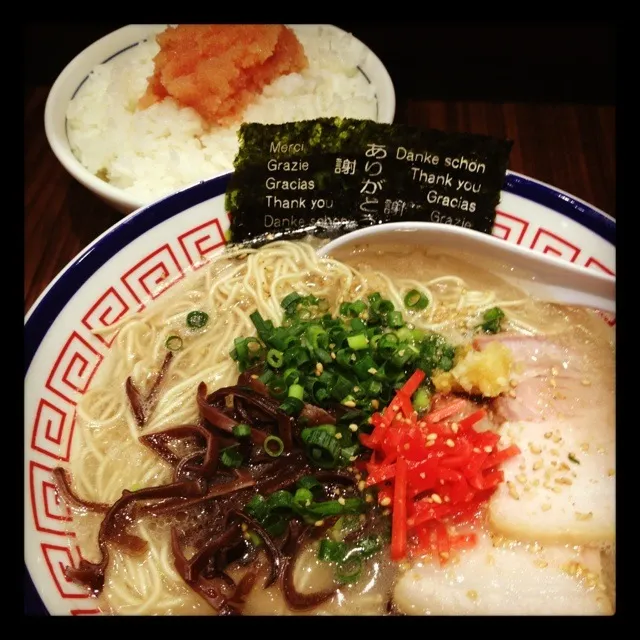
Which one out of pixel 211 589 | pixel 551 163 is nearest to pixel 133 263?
pixel 211 589

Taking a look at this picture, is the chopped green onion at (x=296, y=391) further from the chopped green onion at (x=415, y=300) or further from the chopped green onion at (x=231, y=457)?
the chopped green onion at (x=415, y=300)

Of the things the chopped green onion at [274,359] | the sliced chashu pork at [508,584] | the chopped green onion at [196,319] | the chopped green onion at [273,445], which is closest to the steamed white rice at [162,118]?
the chopped green onion at [196,319]

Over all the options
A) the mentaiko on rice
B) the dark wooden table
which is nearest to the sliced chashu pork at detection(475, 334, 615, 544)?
the mentaiko on rice

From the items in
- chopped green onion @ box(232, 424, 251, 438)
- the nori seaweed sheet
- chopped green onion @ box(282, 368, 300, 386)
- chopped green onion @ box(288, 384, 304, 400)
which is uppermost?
the nori seaweed sheet

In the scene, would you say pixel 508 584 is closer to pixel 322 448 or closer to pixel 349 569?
pixel 349 569

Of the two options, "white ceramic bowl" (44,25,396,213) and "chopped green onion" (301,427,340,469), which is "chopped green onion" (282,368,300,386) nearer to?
"chopped green onion" (301,427,340,469)

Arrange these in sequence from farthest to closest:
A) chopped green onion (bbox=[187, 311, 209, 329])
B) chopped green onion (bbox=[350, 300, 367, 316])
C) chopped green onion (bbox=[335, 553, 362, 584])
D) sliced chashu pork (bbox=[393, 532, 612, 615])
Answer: chopped green onion (bbox=[187, 311, 209, 329])
chopped green onion (bbox=[350, 300, 367, 316])
chopped green onion (bbox=[335, 553, 362, 584])
sliced chashu pork (bbox=[393, 532, 612, 615])

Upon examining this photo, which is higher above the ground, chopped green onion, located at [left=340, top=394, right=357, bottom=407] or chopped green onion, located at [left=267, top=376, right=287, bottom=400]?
chopped green onion, located at [left=267, top=376, right=287, bottom=400]
